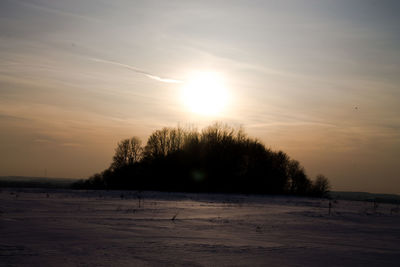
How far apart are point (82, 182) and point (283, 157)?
30.3 meters

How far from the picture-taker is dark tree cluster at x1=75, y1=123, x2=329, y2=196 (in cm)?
A: 4875

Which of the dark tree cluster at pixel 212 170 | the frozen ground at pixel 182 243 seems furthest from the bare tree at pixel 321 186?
the frozen ground at pixel 182 243

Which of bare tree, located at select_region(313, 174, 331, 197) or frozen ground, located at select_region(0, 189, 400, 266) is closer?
frozen ground, located at select_region(0, 189, 400, 266)

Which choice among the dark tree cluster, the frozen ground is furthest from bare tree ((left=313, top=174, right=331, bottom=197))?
the frozen ground

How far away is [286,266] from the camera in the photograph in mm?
6727

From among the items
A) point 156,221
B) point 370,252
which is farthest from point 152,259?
point 156,221

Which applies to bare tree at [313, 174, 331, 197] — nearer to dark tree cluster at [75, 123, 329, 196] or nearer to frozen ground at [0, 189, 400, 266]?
dark tree cluster at [75, 123, 329, 196]

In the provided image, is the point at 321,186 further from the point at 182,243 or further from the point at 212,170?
the point at 182,243

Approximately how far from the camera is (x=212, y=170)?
4988 cm

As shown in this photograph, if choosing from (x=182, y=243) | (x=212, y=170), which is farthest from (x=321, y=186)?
(x=182, y=243)

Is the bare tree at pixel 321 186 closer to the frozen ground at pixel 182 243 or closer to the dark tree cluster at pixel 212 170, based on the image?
the dark tree cluster at pixel 212 170

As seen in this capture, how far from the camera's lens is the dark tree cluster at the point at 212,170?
160ft

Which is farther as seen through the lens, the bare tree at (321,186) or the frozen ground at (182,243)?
the bare tree at (321,186)

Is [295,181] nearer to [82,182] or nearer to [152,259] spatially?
[82,182]
